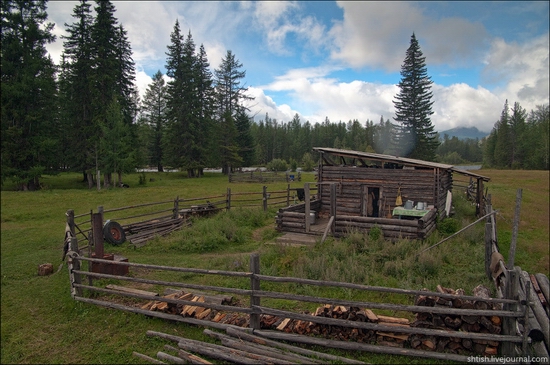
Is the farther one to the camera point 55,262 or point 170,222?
point 170,222

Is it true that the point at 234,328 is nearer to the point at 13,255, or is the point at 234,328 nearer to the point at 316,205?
the point at 13,255

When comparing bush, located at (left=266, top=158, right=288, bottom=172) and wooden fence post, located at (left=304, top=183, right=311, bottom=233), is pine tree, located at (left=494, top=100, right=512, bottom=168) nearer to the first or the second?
bush, located at (left=266, top=158, right=288, bottom=172)

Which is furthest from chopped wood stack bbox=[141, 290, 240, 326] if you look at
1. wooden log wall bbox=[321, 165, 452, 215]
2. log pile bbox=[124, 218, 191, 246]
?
wooden log wall bbox=[321, 165, 452, 215]

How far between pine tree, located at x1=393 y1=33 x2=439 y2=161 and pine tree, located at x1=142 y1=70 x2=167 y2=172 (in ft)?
110

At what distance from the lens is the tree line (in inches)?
941

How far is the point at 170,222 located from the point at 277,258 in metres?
6.99

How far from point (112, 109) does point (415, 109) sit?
114ft

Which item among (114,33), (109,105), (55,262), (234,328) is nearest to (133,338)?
(234,328)

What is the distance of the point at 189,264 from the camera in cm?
1032

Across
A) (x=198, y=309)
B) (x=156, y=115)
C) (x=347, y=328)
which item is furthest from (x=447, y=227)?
(x=156, y=115)

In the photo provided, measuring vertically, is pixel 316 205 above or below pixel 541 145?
below

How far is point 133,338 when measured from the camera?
598 cm

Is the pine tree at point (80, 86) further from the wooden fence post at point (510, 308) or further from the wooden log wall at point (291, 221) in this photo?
the wooden fence post at point (510, 308)

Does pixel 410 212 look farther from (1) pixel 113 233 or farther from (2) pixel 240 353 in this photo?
(1) pixel 113 233
